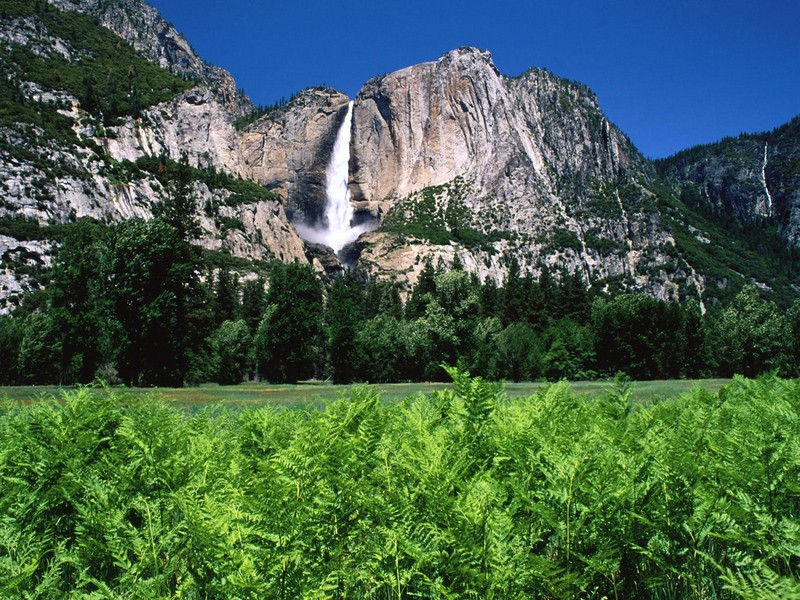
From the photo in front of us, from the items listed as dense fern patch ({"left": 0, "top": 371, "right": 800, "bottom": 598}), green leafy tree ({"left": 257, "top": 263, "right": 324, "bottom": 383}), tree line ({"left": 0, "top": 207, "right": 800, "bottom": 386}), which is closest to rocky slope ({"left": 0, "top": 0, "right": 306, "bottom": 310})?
tree line ({"left": 0, "top": 207, "right": 800, "bottom": 386})

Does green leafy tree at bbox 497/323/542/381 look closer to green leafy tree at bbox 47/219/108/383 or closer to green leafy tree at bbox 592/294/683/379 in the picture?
green leafy tree at bbox 592/294/683/379

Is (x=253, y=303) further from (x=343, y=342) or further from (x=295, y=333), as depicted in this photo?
(x=295, y=333)

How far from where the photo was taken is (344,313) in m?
66.0

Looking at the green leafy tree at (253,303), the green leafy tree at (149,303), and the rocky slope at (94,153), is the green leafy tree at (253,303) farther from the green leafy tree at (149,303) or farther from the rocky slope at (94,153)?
the green leafy tree at (149,303)

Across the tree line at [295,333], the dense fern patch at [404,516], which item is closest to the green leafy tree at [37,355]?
the tree line at [295,333]

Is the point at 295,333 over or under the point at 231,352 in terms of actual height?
over

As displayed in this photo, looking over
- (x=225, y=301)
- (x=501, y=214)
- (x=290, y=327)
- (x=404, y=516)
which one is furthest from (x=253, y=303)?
(x=501, y=214)

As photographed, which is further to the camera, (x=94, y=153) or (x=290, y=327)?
(x=94, y=153)

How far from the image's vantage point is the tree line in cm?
3959

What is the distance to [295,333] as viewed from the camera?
59156 mm

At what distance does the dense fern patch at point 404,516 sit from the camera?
2.97 metres

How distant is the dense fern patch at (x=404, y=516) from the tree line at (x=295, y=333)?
3025cm

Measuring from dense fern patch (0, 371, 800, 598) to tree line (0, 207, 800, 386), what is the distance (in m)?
30.2

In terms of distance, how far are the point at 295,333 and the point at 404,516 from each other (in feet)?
188
